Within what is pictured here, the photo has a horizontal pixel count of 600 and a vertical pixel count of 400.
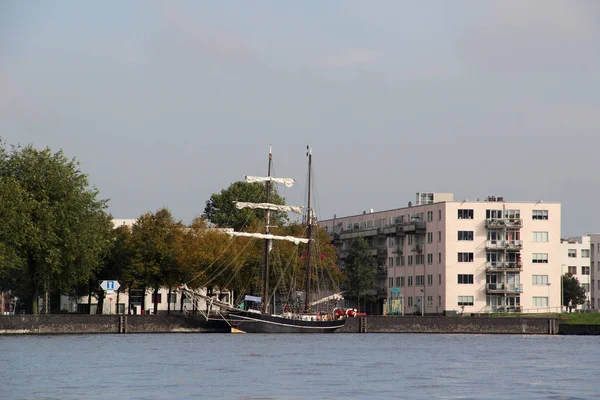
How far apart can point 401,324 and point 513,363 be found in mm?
66787

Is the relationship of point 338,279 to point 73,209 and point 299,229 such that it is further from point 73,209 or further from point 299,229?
point 73,209

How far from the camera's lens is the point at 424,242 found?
191875 mm

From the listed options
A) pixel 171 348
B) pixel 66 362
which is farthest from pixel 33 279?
pixel 66 362

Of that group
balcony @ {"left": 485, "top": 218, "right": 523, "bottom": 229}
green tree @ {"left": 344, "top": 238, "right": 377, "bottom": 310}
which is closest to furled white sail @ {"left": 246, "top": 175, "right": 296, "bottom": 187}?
balcony @ {"left": 485, "top": 218, "right": 523, "bottom": 229}

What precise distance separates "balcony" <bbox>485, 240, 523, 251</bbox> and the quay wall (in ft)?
117

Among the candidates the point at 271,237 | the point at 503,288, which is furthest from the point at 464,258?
the point at 271,237

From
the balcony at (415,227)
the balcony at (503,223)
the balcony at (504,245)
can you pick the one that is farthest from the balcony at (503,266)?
the balcony at (415,227)

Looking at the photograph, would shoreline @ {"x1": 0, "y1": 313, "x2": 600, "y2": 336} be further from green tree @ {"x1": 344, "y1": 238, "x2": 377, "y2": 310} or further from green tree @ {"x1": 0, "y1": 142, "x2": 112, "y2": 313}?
green tree @ {"x1": 344, "y1": 238, "x2": 377, "y2": 310}

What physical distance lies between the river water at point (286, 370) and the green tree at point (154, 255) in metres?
43.0

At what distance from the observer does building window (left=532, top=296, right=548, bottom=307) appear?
186 metres

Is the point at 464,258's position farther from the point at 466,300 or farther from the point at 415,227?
the point at 415,227

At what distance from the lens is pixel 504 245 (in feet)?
604

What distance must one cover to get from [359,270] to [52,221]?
3125 inches

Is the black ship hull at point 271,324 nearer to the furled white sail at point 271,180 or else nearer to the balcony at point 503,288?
the furled white sail at point 271,180
